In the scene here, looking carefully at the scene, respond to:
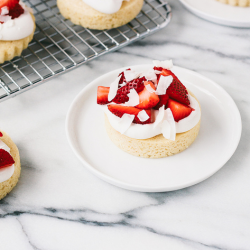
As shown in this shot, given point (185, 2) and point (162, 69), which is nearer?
point (162, 69)

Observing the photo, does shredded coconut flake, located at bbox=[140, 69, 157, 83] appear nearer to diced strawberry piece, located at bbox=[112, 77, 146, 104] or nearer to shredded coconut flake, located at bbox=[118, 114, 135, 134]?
diced strawberry piece, located at bbox=[112, 77, 146, 104]

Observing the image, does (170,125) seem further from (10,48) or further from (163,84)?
(10,48)

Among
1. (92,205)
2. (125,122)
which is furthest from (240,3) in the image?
(92,205)

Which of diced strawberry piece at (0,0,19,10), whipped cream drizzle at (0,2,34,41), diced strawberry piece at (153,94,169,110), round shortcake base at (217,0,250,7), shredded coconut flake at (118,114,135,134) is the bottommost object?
shredded coconut flake at (118,114,135,134)

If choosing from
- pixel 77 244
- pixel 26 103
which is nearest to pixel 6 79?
pixel 26 103

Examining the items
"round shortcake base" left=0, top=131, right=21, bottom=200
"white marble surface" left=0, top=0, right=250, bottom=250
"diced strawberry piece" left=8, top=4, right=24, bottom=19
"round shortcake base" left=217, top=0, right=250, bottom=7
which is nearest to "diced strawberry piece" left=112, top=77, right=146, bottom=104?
"white marble surface" left=0, top=0, right=250, bottom=250

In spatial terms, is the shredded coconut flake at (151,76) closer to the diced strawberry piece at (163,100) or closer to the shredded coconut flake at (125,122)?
the diced strawberry piece at (163,100)

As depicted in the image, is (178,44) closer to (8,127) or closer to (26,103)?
(26,103)
